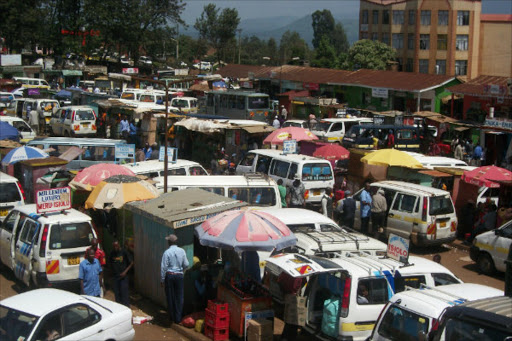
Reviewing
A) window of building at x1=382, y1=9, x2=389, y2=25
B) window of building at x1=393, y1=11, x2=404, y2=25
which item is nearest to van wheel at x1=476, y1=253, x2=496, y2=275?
window of building at x1=393, y1=11, x2=404, y2=25

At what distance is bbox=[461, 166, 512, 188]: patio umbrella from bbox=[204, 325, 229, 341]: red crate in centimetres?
982

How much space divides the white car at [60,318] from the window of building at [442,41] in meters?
64.9

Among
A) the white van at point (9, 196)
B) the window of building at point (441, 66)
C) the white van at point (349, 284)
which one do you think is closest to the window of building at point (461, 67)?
the window of building at point (441, 66)

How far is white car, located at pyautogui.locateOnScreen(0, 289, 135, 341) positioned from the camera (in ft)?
28.2

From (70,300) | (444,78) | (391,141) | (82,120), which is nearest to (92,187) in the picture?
(70,300)

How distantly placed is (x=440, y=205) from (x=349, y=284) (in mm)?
8039

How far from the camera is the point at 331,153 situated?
21891mm

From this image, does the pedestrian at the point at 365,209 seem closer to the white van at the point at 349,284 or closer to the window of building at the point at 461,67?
the white van at the point at 349,284

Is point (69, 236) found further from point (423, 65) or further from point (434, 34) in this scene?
point (423, 65)

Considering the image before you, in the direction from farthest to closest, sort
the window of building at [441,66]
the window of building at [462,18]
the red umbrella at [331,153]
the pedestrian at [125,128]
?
1. the window of building at [441,66]
2. the window of building at [462,18]
3. the pedestrian at [125,128]
4. the red umbrella at [331,153]

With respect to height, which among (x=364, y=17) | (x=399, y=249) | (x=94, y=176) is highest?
(x=364, y=17)

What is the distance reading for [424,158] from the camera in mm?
21844

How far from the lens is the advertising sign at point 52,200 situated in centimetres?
1266

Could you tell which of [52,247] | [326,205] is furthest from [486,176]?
[52,247]
